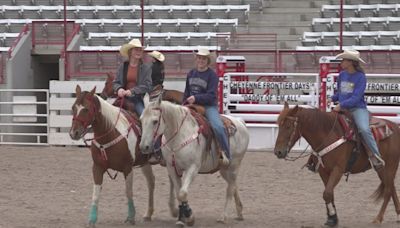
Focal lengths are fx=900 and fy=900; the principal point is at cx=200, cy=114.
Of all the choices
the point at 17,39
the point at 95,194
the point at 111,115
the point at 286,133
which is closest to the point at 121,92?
the point at 111,115

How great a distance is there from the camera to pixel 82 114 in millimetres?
9094

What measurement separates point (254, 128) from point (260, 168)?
3242 millimetres

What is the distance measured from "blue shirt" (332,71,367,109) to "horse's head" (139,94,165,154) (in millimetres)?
1948

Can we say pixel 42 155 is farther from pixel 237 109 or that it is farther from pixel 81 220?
pixel 81 220

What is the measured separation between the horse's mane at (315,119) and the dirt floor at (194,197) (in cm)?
107

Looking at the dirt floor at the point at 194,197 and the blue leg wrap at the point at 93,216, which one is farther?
the dirt floor at the point at 194,197

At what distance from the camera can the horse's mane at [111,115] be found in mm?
→ 9320

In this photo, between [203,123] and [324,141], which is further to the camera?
[203,123]

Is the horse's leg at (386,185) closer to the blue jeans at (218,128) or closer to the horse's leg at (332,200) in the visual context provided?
the horse's leg at (332,200)

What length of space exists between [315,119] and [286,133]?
0.38 metres

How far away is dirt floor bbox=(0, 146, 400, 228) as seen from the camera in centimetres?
973

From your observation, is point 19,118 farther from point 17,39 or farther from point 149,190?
point 149,190

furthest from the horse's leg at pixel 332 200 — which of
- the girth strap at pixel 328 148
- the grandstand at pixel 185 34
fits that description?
the grandstand at pixel 185 34

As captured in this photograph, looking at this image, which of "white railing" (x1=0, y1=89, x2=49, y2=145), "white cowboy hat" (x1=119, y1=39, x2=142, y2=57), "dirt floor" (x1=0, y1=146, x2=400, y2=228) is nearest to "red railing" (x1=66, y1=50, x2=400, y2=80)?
"white railing" (x1=0, y1=89, x2=49, y2=145)
